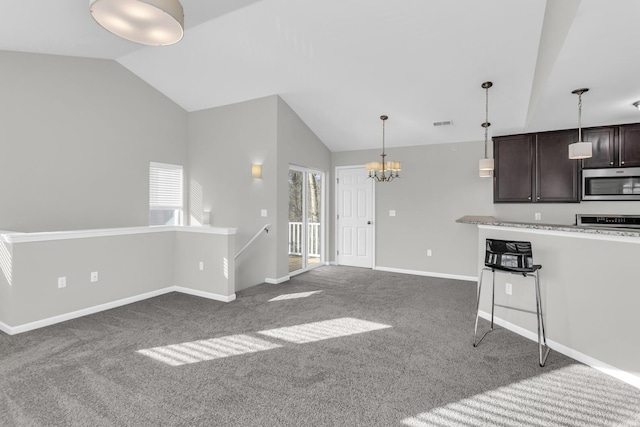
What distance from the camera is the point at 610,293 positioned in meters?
2.50

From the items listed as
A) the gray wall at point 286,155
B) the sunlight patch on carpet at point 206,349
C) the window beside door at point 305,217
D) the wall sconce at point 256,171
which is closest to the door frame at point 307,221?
the window beside door at point 305,217

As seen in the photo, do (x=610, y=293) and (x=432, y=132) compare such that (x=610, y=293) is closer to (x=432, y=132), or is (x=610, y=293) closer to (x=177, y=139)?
(x=432, y=132)

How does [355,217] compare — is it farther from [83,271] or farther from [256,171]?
[83,271]

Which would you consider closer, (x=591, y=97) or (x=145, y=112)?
(x=591, y=97)

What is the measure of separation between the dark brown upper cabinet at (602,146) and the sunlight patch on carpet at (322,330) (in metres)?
4.05

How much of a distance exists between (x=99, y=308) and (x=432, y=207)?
534cm

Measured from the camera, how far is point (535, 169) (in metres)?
5.10

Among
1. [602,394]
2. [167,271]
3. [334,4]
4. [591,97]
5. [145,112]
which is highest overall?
[334,4]

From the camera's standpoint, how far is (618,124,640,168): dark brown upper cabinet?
446 centimetres

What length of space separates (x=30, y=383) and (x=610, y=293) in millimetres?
4384

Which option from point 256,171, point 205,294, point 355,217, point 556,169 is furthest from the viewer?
point 355,217

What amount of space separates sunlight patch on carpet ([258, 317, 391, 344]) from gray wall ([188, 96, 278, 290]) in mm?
1932

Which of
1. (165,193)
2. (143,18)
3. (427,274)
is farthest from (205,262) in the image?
(427,274)

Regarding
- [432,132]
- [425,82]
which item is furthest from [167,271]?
[432,132]
